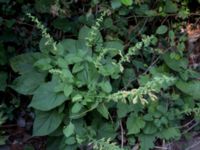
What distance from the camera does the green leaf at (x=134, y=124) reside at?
8.26 feet

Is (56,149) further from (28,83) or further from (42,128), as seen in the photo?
(28,83)

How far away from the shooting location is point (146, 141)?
2529 millimetres

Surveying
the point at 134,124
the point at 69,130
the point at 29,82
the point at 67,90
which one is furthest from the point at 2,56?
the point at 134,124

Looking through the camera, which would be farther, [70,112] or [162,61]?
[162,61]

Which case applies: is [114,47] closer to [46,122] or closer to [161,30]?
[161,30]

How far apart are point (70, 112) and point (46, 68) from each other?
1.00ft

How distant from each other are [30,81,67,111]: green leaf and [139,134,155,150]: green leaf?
0.57m

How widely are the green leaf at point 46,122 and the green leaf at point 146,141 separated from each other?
1.72 feet

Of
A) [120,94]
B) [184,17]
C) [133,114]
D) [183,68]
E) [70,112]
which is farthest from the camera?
[184,17]

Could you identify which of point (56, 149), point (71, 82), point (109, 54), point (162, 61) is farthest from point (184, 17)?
point (56, 149)

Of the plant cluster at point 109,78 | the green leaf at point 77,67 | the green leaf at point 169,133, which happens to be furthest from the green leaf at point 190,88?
the green leaf at point 77,67

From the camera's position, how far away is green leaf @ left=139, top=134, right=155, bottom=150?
2.51 m

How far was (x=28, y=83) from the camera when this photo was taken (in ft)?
8.27

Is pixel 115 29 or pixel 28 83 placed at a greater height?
pixel 115 29
